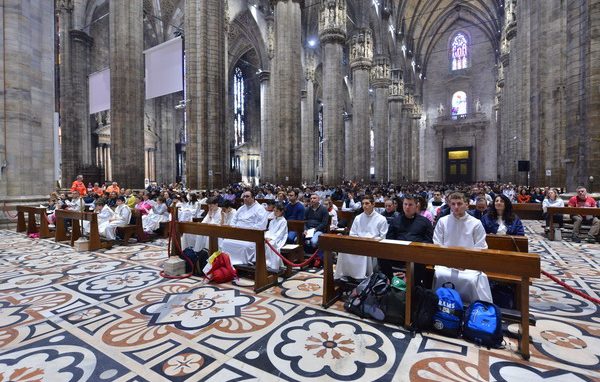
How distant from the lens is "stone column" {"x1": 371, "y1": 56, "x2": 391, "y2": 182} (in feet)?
97.0

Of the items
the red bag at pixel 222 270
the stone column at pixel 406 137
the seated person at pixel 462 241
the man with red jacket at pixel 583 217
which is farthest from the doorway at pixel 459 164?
the red bag at pixel 222 270

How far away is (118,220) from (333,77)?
17.1 m

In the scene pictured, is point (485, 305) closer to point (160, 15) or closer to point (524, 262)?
point (524, 262)

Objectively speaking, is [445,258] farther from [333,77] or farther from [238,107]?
[238,107]

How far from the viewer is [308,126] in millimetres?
27750

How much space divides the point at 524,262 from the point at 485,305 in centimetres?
65

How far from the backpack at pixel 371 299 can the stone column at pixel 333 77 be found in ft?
59.3

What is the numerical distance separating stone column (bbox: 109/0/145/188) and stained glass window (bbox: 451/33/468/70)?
39.2m

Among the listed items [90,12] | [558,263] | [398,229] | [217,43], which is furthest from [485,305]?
[90,12]

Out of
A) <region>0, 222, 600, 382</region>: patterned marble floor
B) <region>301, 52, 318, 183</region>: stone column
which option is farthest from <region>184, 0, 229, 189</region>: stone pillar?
<region>301, 52, 318, 183</region>: stone column

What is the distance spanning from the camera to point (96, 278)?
5344 mm

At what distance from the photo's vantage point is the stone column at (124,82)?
14023 millimetres

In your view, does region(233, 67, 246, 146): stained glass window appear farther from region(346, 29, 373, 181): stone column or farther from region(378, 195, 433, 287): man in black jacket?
region(378, 195, 433, 287): man in black jacket

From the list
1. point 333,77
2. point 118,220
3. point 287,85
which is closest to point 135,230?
point 118,220
